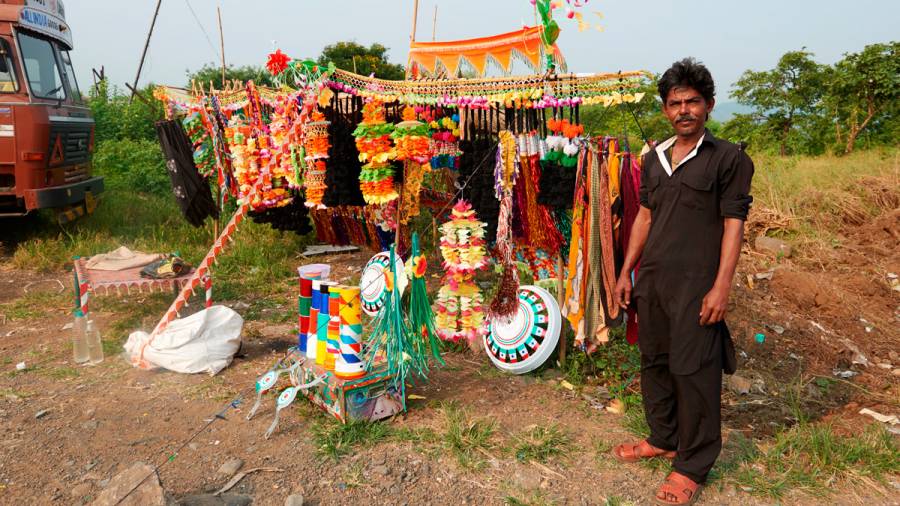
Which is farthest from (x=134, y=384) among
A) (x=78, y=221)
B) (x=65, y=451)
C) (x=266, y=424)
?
(x=78, y=221)

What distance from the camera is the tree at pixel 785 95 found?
1378cm

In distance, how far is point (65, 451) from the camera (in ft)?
10.2

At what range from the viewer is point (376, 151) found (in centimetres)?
436

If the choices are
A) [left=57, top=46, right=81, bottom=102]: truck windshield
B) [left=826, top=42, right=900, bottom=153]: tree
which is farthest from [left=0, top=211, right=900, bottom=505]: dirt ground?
[left=826, top=42, right=900, bottom=153]: tree

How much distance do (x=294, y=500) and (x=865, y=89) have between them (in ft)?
42.3

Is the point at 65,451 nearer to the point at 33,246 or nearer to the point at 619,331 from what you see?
the point at 619,331

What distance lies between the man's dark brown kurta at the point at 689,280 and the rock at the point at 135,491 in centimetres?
212

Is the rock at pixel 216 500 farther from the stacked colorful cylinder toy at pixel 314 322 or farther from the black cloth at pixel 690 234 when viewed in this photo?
the black cloth at pixel 690 234

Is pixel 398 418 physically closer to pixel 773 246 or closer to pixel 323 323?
pixel 323 323

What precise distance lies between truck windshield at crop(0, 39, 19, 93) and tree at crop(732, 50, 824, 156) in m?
13.6

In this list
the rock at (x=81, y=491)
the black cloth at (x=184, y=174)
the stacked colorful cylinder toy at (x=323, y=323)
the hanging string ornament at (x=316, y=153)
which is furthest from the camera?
the black cloth at (x=184, y=174)

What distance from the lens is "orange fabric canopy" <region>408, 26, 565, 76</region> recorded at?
13.3ft

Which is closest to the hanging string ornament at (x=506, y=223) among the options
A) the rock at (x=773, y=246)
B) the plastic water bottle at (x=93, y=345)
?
the plastic water bottle at (x=93, y=345)

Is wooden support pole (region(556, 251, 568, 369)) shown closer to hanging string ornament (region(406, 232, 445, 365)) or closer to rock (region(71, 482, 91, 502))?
hanging string ornament (region(406, 232, 445, 365))
